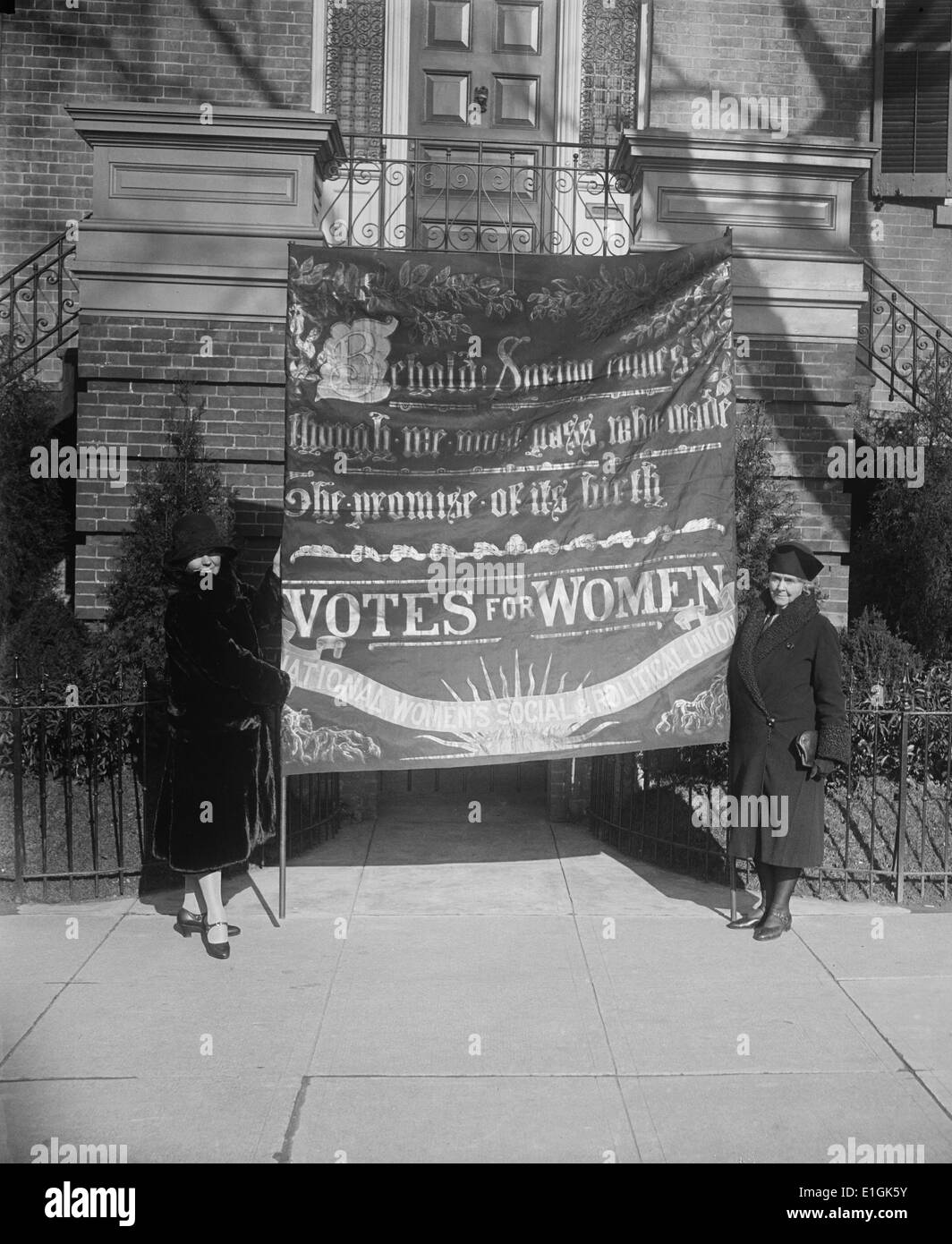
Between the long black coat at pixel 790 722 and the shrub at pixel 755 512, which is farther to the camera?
the shrub at pixel 755 512

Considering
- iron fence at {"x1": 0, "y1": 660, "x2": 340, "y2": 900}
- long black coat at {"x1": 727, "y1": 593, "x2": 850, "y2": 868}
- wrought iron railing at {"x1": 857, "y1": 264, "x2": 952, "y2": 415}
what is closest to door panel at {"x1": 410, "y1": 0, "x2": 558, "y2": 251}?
wrought iron railing at {"x1": 857, "y1": 264, "x2": 952, "y2": 415}

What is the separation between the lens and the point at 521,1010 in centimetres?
535

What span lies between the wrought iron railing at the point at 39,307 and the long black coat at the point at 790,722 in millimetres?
5490

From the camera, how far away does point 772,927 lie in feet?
20.7

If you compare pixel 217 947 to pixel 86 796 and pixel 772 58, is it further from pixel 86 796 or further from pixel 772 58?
pixel 772 58

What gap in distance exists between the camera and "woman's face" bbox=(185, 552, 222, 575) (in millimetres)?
6052

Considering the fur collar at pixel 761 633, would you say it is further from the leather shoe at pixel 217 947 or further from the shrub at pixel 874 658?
the leather shoe at pixel 217 947

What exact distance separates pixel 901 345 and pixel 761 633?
19.0 feet

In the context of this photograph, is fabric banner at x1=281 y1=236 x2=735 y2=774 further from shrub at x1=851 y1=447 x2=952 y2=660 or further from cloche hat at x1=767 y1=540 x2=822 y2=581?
shrub at x1=851 y1=447 x2=952 y2=660

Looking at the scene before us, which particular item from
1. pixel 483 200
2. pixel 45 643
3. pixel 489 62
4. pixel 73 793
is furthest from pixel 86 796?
pixel 489 62

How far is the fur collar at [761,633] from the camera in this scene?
20.5 ft

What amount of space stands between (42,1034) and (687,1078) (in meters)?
2.37

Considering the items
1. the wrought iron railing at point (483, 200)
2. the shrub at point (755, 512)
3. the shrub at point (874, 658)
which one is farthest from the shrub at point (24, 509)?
the shrub at point (874, 658)
